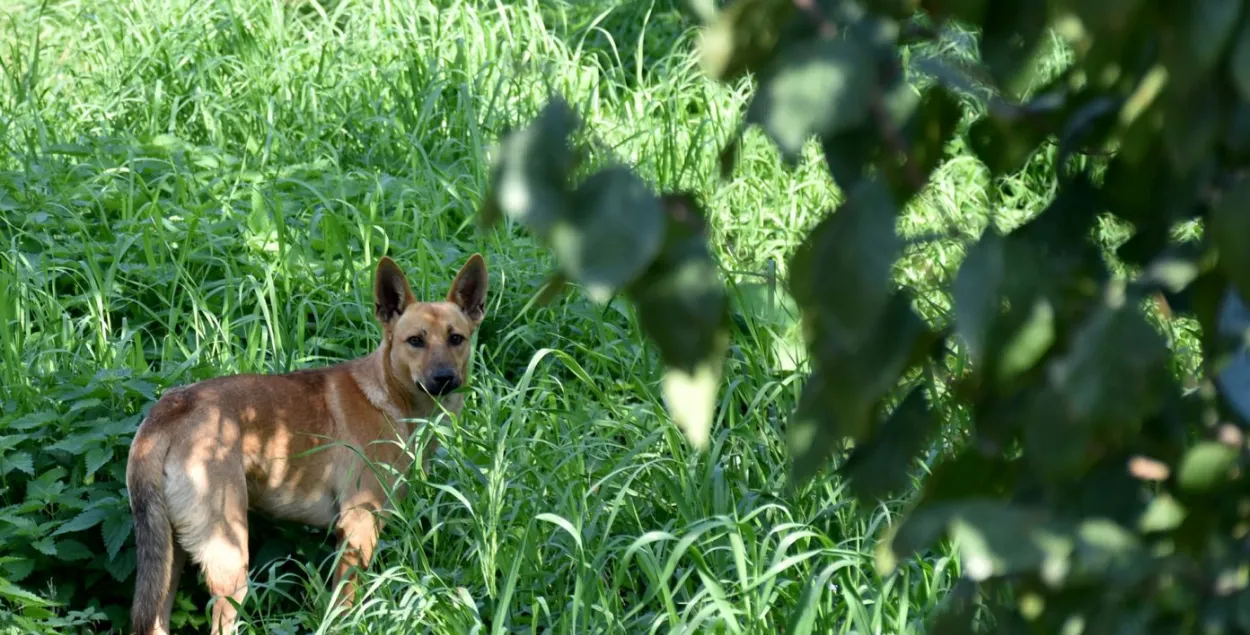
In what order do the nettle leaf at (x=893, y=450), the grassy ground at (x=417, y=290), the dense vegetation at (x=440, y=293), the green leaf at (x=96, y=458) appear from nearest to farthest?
the nettle leaf at (x=893, y=450) < the dense vegetation at (x=440, y=293) < the grassy ground at (x=417, y=290) < the green leaf at (x=96, y=458)

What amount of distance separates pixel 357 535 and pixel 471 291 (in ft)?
4.32

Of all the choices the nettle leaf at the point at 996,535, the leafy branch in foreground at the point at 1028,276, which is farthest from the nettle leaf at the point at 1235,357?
the nettle leaf at the point at 996,535

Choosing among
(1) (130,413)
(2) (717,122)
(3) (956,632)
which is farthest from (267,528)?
(3) (956,632)

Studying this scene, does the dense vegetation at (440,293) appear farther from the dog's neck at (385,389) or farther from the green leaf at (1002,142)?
the dog's neck at (385,389)

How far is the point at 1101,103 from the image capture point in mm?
950

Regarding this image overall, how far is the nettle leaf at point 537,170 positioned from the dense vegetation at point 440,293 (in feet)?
0.16

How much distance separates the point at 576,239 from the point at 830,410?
0.80 ft

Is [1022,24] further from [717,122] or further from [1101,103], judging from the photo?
[717,122]

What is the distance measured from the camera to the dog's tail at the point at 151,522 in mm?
4008

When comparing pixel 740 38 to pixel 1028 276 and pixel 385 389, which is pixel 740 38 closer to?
pixel 1028 276

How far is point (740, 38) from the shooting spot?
2.79 feet

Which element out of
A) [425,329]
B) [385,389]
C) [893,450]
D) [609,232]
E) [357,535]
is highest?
[609,232]

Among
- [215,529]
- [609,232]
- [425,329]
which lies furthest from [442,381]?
[609,232]

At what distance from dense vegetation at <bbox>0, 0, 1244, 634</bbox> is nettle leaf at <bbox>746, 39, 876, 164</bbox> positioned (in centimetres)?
9
